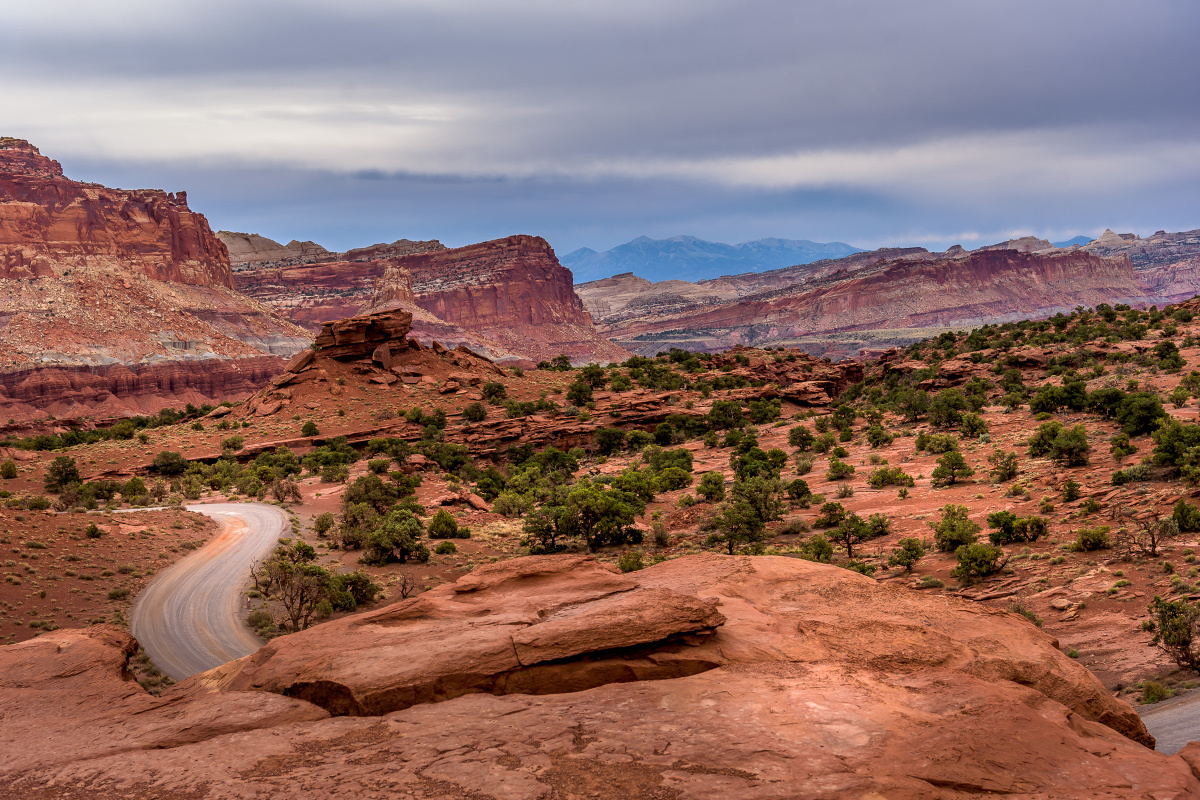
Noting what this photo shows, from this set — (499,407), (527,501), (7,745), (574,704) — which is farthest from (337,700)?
(499,407)

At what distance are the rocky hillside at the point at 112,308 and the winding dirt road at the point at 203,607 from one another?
79173 mm

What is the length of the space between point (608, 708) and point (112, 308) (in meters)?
134

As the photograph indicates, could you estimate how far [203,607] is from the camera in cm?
2564

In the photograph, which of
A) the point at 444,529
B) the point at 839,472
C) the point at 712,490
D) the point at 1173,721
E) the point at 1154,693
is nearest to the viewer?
the point at 1173,721

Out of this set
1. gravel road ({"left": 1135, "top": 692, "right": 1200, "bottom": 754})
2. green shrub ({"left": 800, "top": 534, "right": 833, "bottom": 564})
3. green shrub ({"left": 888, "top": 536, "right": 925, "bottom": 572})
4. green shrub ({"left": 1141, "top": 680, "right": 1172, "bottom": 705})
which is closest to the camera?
gravel road ({"left": 1135, "top": 692, "right": 1200, "bottom": 754})

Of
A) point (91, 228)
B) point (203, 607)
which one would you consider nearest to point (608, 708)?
point (203, 607)

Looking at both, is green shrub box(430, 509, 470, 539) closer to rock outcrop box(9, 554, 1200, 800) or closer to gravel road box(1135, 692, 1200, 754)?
rock outcrop box(9, 554, 1200, 800)

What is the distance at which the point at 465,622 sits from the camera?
11641 mm

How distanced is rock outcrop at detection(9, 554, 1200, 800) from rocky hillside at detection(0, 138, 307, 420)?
104 m

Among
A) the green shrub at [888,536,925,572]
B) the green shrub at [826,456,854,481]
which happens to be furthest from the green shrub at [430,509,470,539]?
the green shrub at [826,456,854,481]

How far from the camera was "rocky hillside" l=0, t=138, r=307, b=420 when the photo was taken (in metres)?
100

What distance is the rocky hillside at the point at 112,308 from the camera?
100438 millimetres

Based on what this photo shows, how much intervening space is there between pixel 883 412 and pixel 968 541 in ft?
131

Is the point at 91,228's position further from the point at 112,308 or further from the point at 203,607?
the point at 203,607
